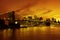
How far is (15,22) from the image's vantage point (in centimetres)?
5319

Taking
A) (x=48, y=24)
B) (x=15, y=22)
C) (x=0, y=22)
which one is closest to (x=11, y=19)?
(x=15, y=22)

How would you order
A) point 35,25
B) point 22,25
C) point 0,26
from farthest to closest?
point 35,25
point 22,25
point 0,26

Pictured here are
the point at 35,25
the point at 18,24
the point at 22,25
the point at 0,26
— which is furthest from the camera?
the point at 35,25

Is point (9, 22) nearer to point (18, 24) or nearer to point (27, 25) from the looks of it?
point (18, 24)

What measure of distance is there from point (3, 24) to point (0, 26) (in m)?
→ 0.64

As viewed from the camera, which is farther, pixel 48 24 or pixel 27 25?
pixel 48 24

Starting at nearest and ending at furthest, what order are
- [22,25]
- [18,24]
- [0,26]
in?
1. [0,26]
2. [18,24]
3. [22,25]

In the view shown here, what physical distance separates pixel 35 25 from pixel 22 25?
6.06 m

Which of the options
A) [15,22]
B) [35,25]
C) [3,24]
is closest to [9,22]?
[15,22]

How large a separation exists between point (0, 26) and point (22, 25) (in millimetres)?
9639

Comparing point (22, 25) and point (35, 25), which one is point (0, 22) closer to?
point (22, 25)

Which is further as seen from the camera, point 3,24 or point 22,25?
point 22,25

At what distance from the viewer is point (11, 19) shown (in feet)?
180

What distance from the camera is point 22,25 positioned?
57062 millimetres
